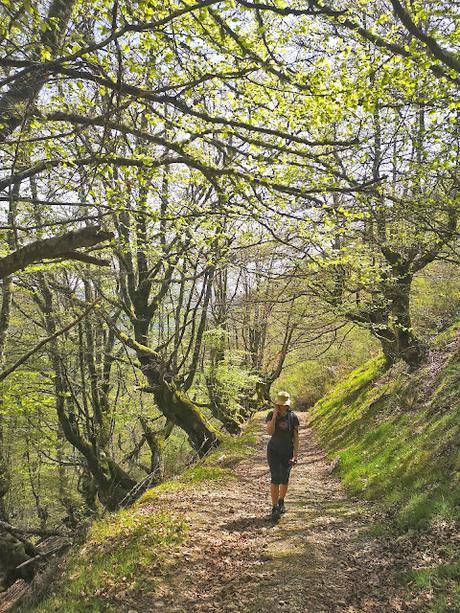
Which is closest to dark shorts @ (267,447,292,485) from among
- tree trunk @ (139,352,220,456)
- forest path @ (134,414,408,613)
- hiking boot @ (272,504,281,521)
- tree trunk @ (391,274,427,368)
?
hiking boot @ (272,504,281,521)

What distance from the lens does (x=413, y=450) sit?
349 inches

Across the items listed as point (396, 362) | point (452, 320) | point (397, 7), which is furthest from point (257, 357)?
point (397, 7)

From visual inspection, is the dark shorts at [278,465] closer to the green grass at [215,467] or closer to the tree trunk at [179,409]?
the green grass at [215,467]

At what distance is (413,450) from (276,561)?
13.3 feet

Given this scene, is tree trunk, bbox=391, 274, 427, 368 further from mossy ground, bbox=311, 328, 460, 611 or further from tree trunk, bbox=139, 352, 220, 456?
tree trunk, bbox=139, 352, 220, 456

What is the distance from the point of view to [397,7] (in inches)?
187

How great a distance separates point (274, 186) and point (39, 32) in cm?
317

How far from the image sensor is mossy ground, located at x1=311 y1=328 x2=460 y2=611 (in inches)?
234

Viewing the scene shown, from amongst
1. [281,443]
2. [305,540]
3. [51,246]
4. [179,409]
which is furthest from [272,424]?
[179,409]

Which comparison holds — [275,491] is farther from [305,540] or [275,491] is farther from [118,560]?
[118,560]

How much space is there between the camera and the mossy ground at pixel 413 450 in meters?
5.95

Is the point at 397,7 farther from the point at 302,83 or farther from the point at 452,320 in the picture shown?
the point at 452,320

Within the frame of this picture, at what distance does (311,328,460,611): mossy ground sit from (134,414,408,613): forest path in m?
0.53

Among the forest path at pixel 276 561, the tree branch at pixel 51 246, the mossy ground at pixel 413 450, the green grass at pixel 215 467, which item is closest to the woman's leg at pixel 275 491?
the forest path at pixel 276 561
